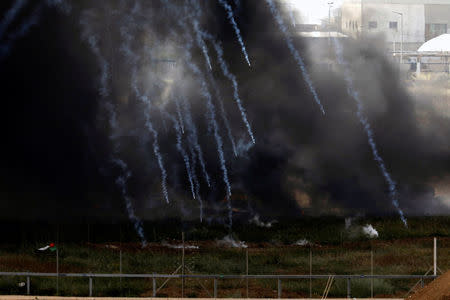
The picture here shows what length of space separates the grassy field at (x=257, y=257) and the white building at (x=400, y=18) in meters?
59.7

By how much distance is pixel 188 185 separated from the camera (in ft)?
309

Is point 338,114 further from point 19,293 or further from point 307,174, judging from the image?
point 19,293

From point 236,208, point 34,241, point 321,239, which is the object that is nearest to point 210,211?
point 236,208

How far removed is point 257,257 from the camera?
79750 mm

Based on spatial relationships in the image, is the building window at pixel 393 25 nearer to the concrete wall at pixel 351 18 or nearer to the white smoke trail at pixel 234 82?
the concrete wall at pixel 351 18

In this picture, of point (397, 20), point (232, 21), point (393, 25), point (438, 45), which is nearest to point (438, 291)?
point (232, 21)

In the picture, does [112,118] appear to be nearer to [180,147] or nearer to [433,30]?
[180,147]

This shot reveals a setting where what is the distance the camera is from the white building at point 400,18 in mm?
148250

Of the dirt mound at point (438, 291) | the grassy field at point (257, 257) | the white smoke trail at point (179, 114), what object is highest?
the white smoke trail at point (179, 114)

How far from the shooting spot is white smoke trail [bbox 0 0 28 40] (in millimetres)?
79250

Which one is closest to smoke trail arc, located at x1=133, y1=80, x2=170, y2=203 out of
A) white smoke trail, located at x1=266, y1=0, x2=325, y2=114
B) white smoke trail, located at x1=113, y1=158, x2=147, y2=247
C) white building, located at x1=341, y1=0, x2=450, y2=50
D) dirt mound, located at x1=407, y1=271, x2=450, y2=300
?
white smoke trail, located at x1=113, y1=158, x2=147, y2=247

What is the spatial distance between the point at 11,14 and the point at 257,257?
98.5ft

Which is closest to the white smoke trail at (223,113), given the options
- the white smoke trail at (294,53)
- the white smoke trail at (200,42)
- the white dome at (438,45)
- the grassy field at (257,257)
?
the white smoke trail at (200,42)

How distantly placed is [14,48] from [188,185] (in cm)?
2289
